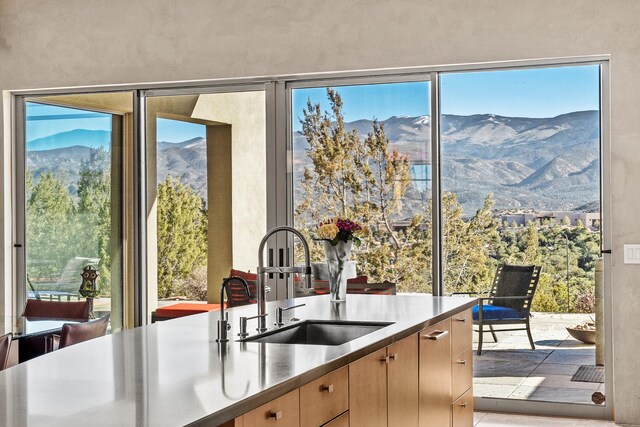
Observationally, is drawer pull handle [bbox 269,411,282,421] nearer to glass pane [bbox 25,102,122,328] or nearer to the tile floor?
the tile floor

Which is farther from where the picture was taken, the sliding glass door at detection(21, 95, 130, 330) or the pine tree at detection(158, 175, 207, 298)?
the sliding glass door at detection(21, 95, 130, 330)

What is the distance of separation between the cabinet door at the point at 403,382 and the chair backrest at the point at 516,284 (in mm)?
2458

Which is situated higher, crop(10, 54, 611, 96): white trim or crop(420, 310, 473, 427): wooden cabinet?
crop(10, 54, 611, 96): white trim

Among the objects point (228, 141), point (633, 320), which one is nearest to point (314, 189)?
point (228, 141)

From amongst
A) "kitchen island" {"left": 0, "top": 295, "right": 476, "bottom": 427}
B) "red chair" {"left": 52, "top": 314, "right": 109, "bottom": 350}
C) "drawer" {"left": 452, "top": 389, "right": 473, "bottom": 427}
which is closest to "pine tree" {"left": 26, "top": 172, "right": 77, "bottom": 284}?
"red chair" {"left": 52, "top": 314, "right": 109, "bottom": 350}

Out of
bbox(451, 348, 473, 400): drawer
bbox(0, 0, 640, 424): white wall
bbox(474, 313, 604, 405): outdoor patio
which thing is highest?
bbox(0, 0, 640, 424): white wall

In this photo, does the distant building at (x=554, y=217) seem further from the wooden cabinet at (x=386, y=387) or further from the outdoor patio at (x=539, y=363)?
the wooden cabinet at (x=386, y=387)

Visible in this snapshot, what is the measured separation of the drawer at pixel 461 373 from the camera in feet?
13.7

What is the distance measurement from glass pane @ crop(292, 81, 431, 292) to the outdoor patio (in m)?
0.69

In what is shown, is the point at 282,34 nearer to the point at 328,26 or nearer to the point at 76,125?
the point at 328,26

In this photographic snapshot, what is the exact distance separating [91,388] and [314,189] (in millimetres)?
4151

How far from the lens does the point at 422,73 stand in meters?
6.05

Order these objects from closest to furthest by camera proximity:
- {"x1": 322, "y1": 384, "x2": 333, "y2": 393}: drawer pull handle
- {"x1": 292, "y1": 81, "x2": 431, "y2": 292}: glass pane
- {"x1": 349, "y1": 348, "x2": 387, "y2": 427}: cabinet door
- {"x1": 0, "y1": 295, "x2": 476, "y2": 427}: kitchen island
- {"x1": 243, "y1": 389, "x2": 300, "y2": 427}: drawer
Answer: {"x1": 0, "y1": 295, "x2": 476, "y2": 427}: kitchen island, {"x1": 243, "y1": 389, "x2": 300, "y2": 427}: drawer, {"x1": 322, "y1": 384, "x2": 333, "y2": 393}: drawer pull handle, {"x1": 349, "y1": 348, "x2": 387, "y2": 427}: cabinet door, {"x1": 292, "y1": 81, "x2": 431, "y2": 292}: glass pane

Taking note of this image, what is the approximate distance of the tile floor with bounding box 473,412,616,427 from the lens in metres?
5.45
